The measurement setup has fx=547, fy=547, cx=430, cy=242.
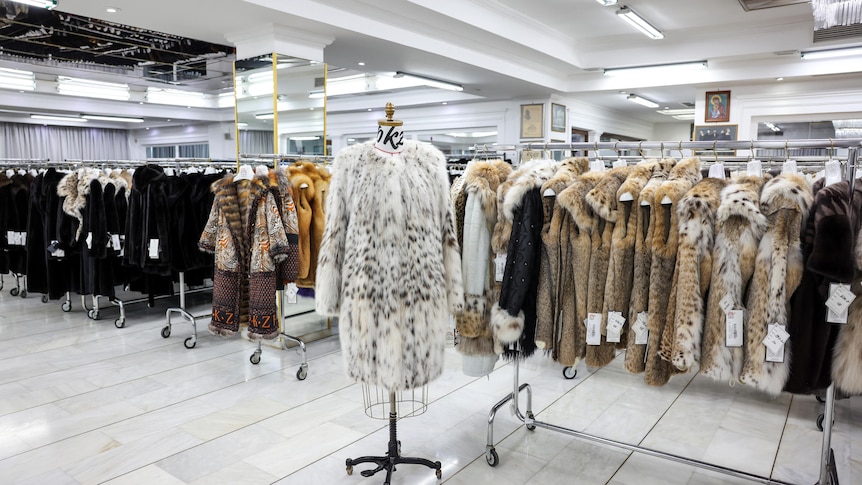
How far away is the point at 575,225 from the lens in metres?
2.59

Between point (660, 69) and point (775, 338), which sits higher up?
point (660, 69)

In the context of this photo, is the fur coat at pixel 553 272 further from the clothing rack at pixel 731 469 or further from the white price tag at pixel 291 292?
the white price tag at pixel 291 292

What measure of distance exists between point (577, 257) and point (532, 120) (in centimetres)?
684

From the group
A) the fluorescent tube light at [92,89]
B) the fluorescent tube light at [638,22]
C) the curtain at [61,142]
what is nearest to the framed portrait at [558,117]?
the fluorescent tube light at [638,22]

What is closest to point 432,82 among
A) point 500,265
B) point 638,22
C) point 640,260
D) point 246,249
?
point 638,22

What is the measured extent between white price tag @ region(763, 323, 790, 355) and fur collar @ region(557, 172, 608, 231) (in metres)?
0.82

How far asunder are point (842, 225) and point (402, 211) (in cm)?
167

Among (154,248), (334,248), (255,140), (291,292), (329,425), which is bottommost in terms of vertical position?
(329,425)

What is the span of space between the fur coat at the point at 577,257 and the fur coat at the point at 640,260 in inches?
7.2

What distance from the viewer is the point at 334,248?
7.99ft

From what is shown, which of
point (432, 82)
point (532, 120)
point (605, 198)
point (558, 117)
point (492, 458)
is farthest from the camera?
point (558, 117)

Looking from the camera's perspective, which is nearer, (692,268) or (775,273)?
(775,273)

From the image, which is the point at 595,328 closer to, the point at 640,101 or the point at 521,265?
the point at 521,265

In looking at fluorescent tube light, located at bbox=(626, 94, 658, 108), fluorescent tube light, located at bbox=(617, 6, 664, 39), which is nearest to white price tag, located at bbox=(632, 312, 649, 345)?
fluorescent tube light, located at bbox=(617, 6, 664, 39)
